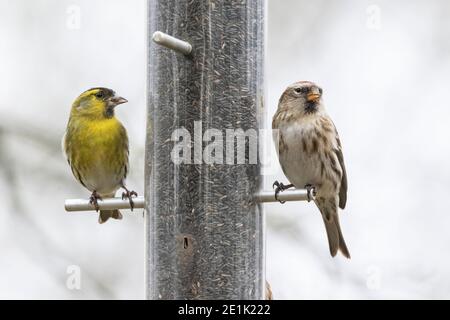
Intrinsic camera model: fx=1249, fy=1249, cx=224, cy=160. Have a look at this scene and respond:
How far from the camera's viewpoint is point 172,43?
744cm

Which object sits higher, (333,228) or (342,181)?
(342,181)

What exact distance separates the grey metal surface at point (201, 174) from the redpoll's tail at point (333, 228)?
1.77 m

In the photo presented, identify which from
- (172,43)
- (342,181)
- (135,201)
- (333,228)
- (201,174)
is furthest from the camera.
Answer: (333,228)

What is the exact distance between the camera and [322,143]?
9.12 meters

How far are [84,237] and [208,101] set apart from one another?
514 centimetres

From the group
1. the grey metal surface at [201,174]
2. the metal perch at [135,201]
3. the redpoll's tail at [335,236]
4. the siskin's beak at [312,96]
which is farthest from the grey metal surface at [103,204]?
the redpoll's tail at [335,236]

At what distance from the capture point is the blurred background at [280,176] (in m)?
11.4

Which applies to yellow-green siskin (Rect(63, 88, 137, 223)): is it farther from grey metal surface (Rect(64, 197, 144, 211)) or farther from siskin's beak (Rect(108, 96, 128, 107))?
grey metal surface (Rect(64, 197, 144, 211))

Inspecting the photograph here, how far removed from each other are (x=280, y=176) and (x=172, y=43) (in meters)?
3.50

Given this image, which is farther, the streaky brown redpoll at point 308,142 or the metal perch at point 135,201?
the streaky brown redpoll at point 308,142

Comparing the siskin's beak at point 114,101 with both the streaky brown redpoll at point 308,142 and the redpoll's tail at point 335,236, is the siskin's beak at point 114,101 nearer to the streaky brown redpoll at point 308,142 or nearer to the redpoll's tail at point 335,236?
the streaky brown redpoll at point 308,142

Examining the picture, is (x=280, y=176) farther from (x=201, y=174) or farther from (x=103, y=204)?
(x=201, y=174)

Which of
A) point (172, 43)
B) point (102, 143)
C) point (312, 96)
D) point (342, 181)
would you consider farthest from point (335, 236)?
point (172, 43)
